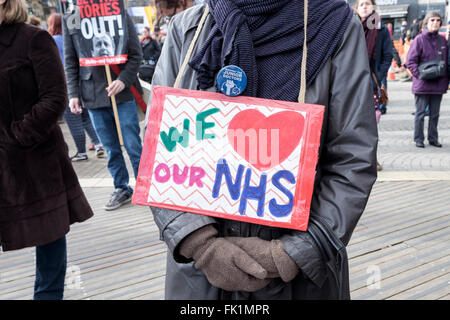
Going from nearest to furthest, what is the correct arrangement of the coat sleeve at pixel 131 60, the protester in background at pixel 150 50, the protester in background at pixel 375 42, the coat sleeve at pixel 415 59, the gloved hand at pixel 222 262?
1. the gloved hand at pixel 222 262
2. the coat sleeve at pixel 131 60
3. the protester in background at pixel 375 42
4. the coat sleeve at pixel 415 59
5. the protester in background at pixel 150 50

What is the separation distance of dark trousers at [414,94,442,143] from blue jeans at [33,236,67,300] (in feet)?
18.3

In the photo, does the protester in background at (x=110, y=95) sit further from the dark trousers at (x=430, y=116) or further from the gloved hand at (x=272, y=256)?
the dark trousers at (x=430, y=116)

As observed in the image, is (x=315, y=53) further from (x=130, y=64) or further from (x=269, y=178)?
(x=130, y=64)

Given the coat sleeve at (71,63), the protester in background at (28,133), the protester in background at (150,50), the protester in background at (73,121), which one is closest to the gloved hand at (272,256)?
the protester in background at (28,133)

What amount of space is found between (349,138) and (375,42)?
409 cm

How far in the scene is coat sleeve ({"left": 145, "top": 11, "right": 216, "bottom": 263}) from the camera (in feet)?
3.91

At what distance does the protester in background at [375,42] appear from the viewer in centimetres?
467

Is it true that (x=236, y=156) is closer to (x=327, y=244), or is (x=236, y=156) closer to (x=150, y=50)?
A: (x=327, y=244)

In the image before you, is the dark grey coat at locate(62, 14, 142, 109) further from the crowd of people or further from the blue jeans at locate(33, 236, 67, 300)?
the crowd of people

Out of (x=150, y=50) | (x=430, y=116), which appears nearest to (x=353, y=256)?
(x=430, y=116)

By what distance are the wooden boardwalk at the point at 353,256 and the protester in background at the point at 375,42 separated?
1.50m

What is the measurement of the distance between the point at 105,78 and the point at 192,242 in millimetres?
3192

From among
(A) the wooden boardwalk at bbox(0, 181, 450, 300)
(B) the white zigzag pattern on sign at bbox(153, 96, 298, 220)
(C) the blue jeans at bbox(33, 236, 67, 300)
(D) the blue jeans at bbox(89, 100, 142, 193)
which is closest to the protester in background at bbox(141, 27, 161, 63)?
(D) the blue jeans at bbox(89, 100, 142, 193)
